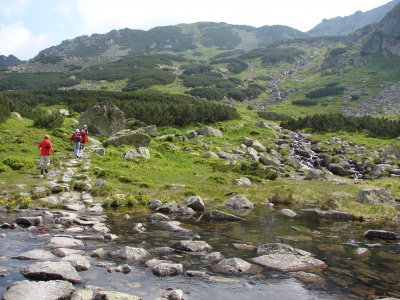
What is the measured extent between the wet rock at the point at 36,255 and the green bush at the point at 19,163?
1417 centimetres

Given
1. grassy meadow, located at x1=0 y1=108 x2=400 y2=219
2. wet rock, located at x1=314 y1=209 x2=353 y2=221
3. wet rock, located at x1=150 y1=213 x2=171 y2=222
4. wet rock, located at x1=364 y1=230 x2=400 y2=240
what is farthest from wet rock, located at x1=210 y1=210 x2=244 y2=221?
wet rock, located at x1=364 y1=230 x2=400 y2=240

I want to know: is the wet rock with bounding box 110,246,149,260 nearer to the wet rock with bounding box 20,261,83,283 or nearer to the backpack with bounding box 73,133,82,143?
the wet rock with bounding box 20,261,83,283

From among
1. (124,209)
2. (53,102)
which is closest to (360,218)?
(124,209)

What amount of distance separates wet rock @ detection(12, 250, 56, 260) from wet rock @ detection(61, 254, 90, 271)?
1.64 ft

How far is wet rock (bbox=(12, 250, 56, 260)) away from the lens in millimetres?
9026

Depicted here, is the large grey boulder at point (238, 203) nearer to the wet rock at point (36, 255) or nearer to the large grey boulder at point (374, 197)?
the large grey boulder at point (374, 197)

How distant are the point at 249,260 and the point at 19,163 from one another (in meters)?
18.0

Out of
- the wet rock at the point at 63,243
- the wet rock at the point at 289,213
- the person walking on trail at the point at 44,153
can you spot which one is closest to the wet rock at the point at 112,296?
the wet rock at the point at 63,243

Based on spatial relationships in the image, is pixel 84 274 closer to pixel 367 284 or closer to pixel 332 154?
pixel 367 284

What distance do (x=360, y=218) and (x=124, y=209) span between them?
38.4 ft

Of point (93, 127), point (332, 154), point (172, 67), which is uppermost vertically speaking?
point (172, 67)

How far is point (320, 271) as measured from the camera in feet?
29.8

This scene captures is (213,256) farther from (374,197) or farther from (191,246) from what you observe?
(374,197)

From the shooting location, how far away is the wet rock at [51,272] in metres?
7.74
